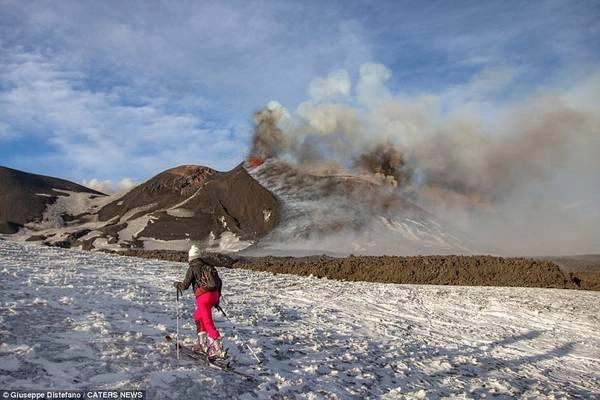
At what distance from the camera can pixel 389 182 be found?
9019cm

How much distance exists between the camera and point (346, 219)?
74.4m

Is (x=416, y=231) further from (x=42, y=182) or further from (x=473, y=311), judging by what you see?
(x=42, y=182)

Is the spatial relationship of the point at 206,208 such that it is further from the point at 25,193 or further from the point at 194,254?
the point at 194,254

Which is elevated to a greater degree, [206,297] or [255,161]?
[255,161]

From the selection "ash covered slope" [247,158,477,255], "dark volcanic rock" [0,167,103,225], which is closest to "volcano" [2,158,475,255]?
"ash covered slope" [247,158,477,255]

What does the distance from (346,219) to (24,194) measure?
76846 mm

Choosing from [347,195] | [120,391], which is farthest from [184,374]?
[347,195]

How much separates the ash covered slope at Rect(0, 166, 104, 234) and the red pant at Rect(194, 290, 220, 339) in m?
87.2

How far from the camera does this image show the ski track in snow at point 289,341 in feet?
28.8

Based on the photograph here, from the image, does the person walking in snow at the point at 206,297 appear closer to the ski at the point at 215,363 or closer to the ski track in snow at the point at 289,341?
the ski at the point at 215,363

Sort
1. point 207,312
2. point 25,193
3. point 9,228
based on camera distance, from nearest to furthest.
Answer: point 207,312 → point 9,228 → point 25,193

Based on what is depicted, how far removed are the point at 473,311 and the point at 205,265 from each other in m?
16.6

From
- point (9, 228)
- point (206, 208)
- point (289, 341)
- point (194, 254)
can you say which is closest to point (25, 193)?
point (9, 228)

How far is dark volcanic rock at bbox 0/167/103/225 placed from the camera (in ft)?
332
